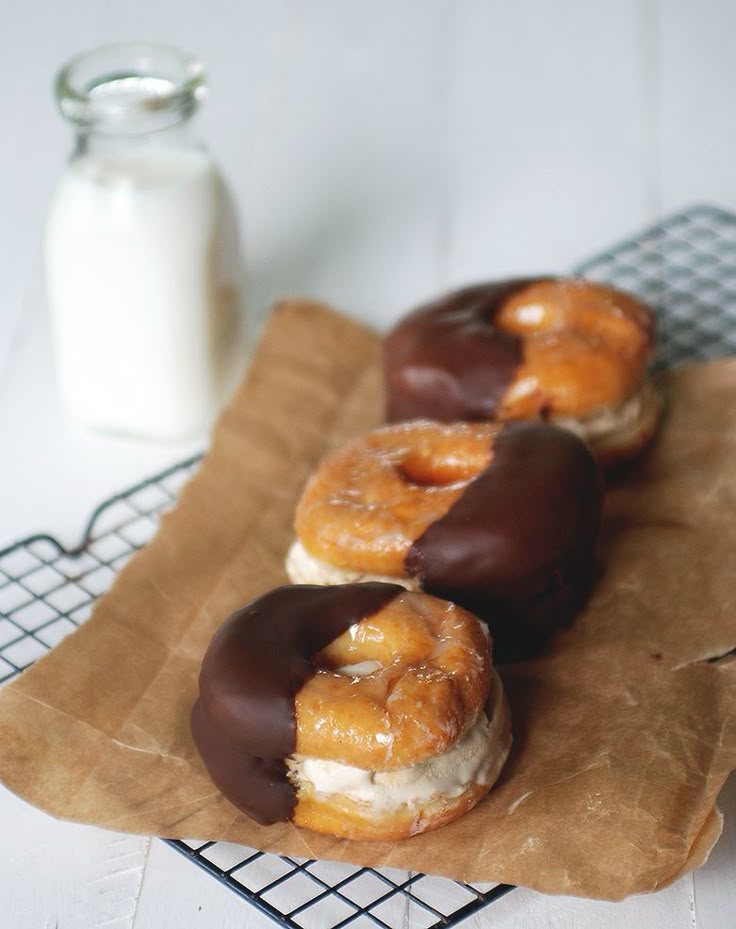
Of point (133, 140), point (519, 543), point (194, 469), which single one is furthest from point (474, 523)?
point (133, 140)

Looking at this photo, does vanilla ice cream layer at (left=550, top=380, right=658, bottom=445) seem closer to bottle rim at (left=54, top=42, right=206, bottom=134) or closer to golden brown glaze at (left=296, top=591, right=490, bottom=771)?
golden brown glaze at (left=296, top=591, right=490, bottom=771)

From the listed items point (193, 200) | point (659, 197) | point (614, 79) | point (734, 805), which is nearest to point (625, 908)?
point (734, 805)

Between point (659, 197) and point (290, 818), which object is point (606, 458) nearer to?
point (290, 818)

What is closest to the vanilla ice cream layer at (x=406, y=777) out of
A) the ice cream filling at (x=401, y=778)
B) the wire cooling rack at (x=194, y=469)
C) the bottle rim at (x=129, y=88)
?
the ice cream filling at (x=401, y=778)

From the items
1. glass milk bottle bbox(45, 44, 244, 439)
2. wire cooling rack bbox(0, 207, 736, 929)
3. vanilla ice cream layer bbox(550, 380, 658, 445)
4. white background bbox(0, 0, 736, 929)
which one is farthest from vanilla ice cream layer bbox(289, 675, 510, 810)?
glass milk bottle bbox(45, 44, 244, 439)

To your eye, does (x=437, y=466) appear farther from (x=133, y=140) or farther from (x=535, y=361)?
(x=133, y=140)

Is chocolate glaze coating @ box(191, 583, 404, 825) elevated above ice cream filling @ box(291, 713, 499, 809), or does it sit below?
above
